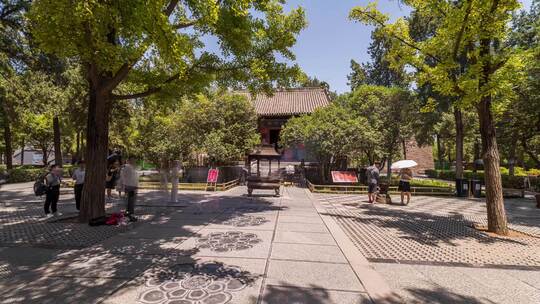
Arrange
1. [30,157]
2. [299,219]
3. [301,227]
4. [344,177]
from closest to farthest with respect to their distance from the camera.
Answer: [301,227]
[299,219]
[344,177]
[30,157]

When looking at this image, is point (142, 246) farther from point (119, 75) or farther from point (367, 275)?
point (119, 75)

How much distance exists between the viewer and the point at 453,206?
12867 millimetres

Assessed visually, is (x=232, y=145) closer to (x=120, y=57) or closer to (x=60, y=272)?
(x=120, y=57)

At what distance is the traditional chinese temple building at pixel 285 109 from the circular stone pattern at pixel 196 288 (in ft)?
69.7


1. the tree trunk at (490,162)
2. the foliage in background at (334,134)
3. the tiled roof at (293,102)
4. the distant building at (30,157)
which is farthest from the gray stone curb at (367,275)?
the distant building at (30,157)

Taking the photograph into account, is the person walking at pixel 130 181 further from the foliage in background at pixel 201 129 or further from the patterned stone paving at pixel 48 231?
the foliage in background at pixel 201 129

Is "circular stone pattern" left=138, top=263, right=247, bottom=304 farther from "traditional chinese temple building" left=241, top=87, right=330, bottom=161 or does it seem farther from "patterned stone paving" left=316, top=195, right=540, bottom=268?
"traditional chinese temple building" left=241, top=87, right=330, bottom=161

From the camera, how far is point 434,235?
7.59m

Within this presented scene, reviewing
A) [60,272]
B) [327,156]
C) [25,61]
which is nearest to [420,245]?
[60,272]

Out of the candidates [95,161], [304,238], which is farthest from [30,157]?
[304,238]

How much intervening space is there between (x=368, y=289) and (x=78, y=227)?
689 centimetres

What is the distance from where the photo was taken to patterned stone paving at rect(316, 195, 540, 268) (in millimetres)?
5824

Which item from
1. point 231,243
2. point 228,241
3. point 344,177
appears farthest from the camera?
point 344,177

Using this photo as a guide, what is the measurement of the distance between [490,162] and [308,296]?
6.97 meters
